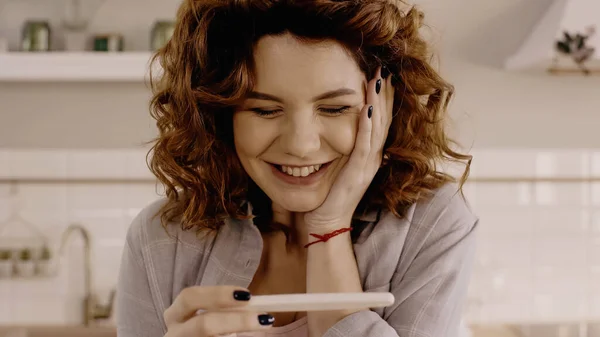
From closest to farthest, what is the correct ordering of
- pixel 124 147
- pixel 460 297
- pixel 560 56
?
pixel 460 297 < pixel 560 56 < pixel 124 147

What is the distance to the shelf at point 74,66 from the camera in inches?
94.7

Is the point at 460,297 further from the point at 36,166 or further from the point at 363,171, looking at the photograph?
the point at 36,166

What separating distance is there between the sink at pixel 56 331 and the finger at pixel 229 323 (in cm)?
154

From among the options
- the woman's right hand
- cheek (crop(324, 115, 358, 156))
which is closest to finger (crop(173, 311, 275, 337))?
the woman's right hand

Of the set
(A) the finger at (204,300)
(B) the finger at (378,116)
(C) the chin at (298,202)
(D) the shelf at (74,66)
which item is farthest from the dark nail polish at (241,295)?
(D) the shelf at (74,66)

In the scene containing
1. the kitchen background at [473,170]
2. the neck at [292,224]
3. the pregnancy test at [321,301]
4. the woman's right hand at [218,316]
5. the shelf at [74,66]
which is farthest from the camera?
the kitchen background at [473,170]

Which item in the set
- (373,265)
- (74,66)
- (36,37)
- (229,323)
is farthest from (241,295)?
(36,37)

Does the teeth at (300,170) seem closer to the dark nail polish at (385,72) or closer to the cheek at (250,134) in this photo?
the cheek at (250,134)

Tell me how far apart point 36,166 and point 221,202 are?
4.80 feet

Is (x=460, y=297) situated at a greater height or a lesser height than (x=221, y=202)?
lesser

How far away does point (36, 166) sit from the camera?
2484 mm

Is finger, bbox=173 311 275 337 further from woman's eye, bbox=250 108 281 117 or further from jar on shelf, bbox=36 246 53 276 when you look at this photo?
jar on shelf, bbox=36 246 53 276

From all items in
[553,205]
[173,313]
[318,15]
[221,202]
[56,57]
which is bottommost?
[553,205]

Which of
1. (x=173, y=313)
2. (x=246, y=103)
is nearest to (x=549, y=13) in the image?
(x=246, y=103)
